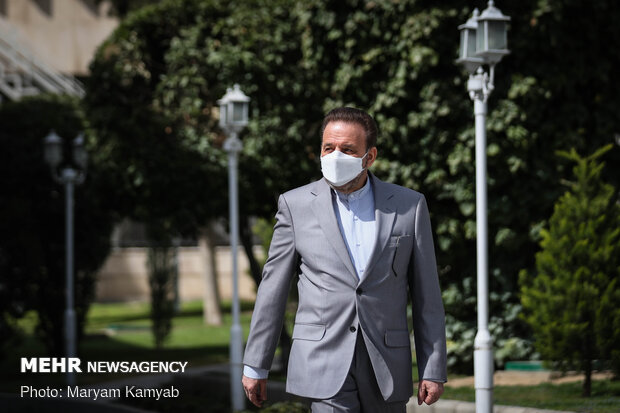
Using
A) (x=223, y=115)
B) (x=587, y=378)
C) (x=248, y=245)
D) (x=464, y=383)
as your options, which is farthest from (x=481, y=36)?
(x=248, y=245)

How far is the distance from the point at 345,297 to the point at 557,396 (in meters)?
6.46

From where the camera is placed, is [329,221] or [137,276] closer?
[329,221]

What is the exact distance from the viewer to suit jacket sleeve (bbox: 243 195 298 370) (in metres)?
3.98

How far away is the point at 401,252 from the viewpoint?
3918 mm

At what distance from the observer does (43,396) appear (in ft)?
36.2

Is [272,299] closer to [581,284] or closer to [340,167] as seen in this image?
[340,167]

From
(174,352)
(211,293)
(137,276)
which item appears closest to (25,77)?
(211,293)

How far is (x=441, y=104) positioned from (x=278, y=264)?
27.8ft

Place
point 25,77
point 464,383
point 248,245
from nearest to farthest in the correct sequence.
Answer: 1. point 464,383
2. point 248,245
3. point 25,77

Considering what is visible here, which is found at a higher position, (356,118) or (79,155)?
(79,155)

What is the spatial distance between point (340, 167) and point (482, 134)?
4.78 meters

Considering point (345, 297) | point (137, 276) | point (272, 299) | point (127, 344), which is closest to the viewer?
point (345, 297)

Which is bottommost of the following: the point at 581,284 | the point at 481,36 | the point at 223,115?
the point at 581,284

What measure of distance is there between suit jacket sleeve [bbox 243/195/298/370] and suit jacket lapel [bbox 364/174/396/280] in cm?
33
